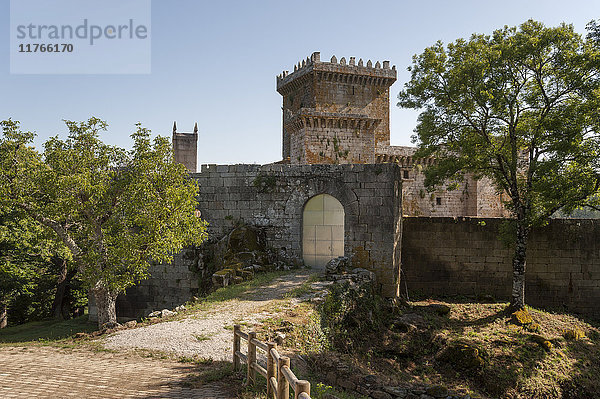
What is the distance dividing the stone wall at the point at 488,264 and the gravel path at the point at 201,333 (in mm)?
8231

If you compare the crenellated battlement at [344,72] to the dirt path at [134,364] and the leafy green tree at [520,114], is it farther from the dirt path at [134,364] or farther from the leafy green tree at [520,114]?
the dirt path at [134,364]

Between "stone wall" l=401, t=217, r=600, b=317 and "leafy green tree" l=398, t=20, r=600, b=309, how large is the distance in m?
2.21

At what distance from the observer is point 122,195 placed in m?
13.4

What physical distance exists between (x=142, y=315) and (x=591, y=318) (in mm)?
17689

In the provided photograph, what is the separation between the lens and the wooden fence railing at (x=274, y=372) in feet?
14.6

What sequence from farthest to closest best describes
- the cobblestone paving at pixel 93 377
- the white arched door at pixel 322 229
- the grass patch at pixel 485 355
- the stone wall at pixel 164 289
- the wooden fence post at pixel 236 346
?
1. the stone wall at pixel 164 289
2. the white arched door at pixel 322 229
3. the grass patch at pixel 485 355
4. the wooden fence post at pixel 236 346
5. the cobblestone paving at pixel 93 377

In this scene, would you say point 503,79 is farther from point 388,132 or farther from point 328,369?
point 388,132

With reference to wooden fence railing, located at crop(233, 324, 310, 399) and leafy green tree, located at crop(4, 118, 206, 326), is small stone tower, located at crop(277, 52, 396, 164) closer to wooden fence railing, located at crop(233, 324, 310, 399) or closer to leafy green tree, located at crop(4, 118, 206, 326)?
leafy green tree, located at crop(4, 118, 206, 326)

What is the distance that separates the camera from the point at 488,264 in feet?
58.3

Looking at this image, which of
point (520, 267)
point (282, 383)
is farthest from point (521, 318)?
point (282, 383)

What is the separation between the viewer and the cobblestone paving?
6.18m

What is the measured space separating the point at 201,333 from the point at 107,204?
6203mm

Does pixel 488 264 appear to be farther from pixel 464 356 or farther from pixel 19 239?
pixel 19 239

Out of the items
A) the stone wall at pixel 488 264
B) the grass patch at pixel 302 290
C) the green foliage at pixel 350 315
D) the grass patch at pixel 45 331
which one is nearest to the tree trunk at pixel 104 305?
the grass patch at pixel 45 331
